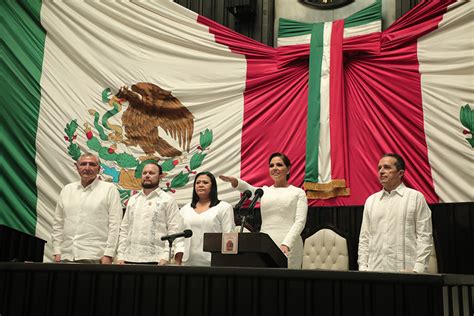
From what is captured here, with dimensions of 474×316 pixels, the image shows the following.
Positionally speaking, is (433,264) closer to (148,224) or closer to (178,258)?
(178,258)

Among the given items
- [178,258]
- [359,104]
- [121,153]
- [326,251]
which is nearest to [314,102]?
[359,104]

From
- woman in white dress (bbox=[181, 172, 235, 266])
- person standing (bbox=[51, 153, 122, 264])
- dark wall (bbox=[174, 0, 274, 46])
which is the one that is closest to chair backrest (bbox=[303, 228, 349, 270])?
woman in white dress (bbox=[181, 172, 235, 266])

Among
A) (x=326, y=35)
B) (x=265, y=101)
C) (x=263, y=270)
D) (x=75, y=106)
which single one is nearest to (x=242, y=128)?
(x=265, y=101)

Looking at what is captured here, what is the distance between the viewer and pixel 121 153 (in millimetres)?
6062

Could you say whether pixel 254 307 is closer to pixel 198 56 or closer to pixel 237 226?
pixel 237 226

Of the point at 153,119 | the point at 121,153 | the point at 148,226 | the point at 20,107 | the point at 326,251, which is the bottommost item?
the point at 326,251

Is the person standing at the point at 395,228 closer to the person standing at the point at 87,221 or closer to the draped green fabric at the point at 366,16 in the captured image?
the person standing at the point at 87,221

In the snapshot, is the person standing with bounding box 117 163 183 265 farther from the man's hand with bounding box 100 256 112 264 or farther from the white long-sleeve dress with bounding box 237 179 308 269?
the white long-sleeve dress with bounding box 237 179 308 269

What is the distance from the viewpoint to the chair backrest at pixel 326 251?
4.59 m

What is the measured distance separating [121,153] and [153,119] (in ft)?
1.46

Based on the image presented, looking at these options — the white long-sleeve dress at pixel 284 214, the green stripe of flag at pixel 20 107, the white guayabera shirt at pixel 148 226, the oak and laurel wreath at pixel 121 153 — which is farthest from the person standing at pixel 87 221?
the green stripe of flag at pixel 20 107

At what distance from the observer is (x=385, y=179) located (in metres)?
3.83

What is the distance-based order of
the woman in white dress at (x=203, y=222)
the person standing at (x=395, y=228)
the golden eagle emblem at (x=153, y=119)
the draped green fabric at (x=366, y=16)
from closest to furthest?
1. the person standing at (x=395, y=228)
2. the woman in white dress at (x=203, y=222)
3. the draped green fabric at (x=366, y=16)
4. the golden eagle emblem at (x=153, y=119)

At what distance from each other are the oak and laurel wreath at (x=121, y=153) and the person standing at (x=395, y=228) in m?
2.24
